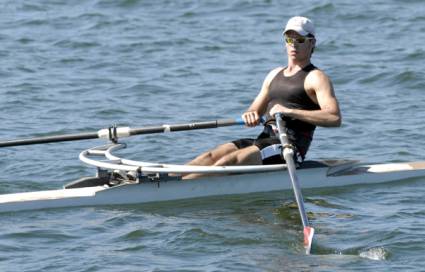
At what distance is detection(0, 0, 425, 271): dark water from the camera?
909 cm

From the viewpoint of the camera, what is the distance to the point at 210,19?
20375mm

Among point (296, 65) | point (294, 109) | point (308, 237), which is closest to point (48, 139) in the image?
point (294, 109)

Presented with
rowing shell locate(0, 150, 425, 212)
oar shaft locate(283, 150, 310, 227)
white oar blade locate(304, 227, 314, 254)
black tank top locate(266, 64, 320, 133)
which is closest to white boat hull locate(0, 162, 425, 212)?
rowing shell locate(0, 150, 425, 212)

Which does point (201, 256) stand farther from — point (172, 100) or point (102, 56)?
point (102, 56)

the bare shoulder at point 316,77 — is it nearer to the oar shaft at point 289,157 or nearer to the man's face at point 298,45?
the man's face at point 298,45

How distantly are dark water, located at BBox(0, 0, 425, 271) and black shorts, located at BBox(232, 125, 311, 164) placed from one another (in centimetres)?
41

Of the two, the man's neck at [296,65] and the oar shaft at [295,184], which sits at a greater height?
the man's neck at [296,65]

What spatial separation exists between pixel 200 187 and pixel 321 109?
4.34ft

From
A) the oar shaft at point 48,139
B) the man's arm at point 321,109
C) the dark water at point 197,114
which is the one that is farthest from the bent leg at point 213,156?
the oar shaft at point 48,139

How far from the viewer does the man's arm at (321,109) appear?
33.3 feet

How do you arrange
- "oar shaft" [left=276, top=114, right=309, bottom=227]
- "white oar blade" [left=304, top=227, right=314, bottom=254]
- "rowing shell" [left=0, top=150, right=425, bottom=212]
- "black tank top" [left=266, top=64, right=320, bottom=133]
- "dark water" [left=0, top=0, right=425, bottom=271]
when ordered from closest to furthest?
"white oar blade" [left=304, top=227, right=314, bottom=254], "dark water" [left=0, top=0, right=425, bottom=271], "oar shaft" [left=276, top=114, right=309, bottom=227], "rowing shell" [left=0, top=150, right=425, bottom=212], "black tank top" [left=266, top=64, right=320, bottom=133]

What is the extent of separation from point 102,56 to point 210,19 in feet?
10.2

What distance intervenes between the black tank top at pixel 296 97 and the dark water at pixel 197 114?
67cm

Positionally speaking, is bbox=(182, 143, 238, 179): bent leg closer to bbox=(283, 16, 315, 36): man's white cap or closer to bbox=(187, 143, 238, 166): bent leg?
bbox=(187, 143, 238, 166): bent leg
